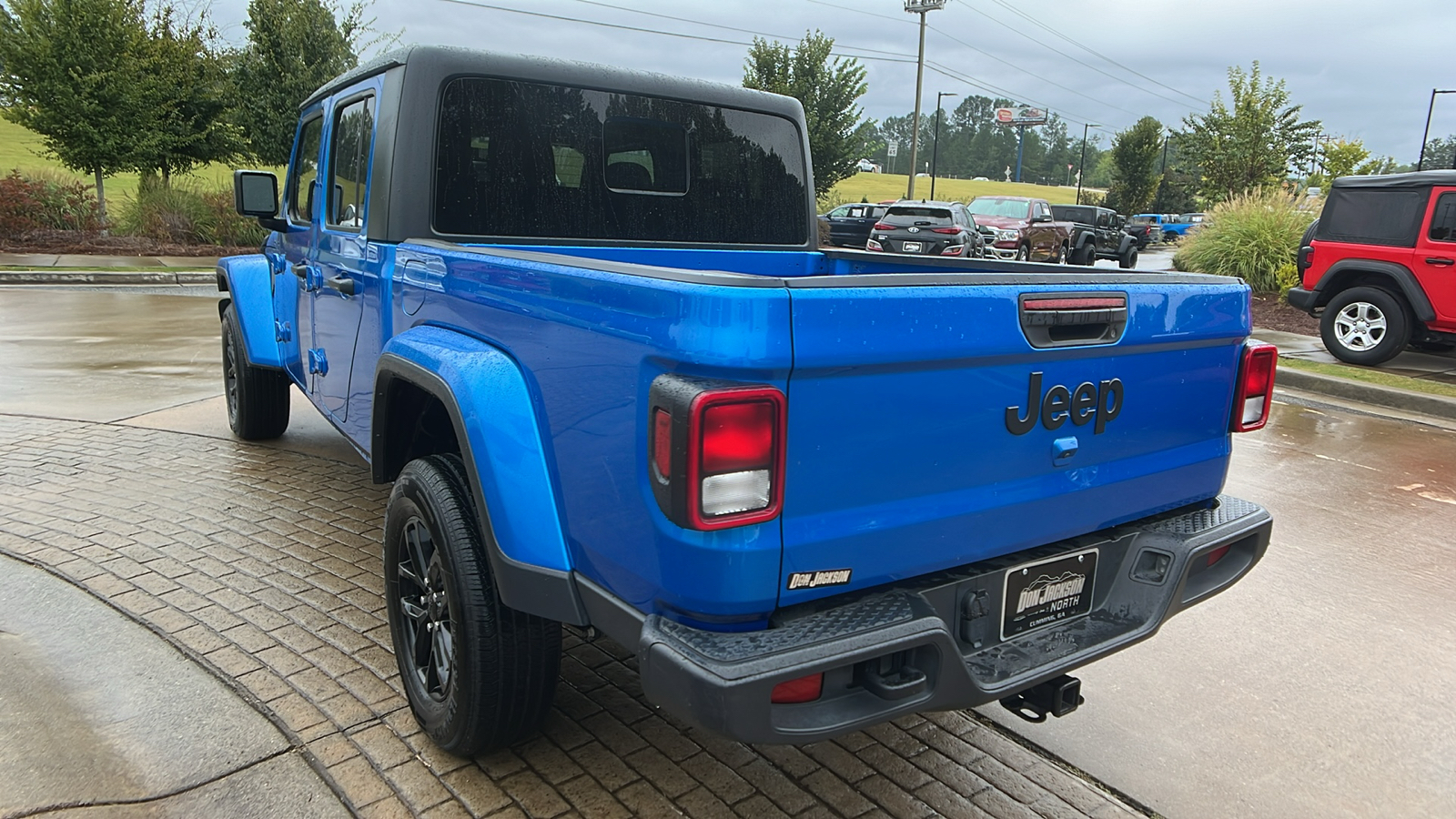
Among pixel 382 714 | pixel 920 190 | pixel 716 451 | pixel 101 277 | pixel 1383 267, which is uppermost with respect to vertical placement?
pixel 920 190

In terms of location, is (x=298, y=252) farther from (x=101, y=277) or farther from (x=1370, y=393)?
Result: (x=101, y=277)

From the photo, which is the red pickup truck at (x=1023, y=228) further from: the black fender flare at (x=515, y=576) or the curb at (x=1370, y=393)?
the black fender flare at (x=515, y=576)

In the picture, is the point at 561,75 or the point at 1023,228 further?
the point at 1023,228

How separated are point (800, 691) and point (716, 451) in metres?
0.54

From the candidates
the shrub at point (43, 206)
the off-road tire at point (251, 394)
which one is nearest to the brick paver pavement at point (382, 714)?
the off-road tire at point (251, 394)

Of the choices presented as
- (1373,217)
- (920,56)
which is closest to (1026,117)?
(920,56)

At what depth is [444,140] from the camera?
131 inches

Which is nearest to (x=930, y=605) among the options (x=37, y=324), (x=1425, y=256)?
(x=1425, y=256)

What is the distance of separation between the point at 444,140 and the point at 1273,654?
3.58 m

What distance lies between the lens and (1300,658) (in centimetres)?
367

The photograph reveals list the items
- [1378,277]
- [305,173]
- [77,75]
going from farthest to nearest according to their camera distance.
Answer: [77,75] → [1378,277] → [305,173]

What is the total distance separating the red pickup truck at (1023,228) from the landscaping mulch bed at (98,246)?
649 inches

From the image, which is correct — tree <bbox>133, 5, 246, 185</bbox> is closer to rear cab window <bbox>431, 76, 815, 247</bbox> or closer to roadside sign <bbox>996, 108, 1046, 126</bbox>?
rear cab window <bbox>431, 76, 815, 247</bbox>

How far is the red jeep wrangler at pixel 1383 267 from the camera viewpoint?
9.32 meters
